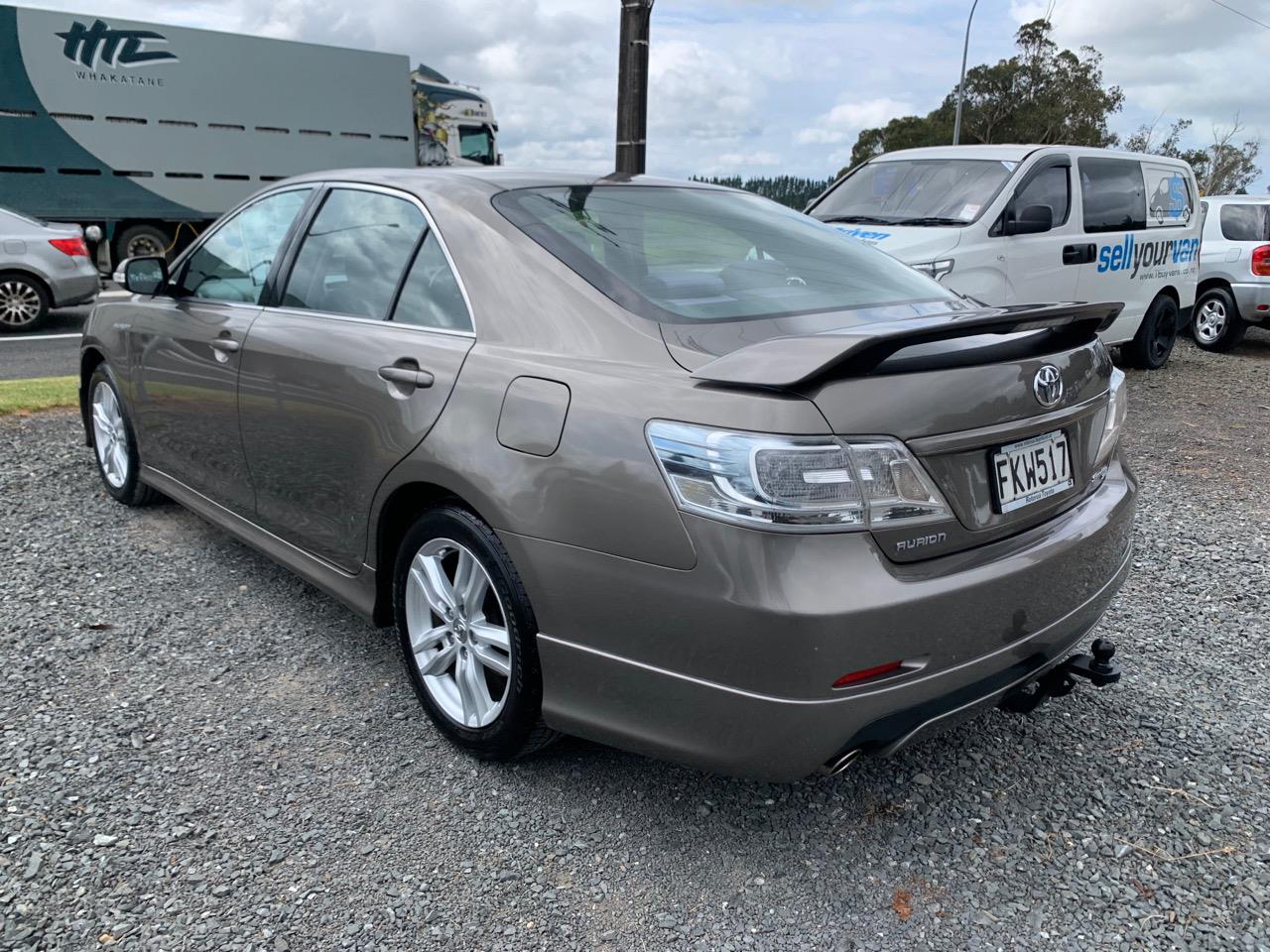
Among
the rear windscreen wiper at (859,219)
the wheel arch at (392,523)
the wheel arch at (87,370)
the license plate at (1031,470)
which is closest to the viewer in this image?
the license plate at (1031,470)

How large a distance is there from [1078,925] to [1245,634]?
196 centimetres

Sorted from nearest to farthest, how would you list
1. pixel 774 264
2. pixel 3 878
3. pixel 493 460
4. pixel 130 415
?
pixel 3 878
pixel 493 460
pixel 774 264
pixel 130 415

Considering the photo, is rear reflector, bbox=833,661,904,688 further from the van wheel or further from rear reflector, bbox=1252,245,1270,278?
rear reflector, bbox=1252,245,1270,278

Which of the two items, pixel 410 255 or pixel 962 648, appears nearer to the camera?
pixel 962 648

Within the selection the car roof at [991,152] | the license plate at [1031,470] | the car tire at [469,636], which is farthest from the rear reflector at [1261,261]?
the car tire at [469,636]

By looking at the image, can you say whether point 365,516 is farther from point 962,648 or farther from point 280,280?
point 962,648

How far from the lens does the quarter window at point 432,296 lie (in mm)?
2668

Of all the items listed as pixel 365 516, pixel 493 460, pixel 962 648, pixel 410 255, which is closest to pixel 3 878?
pixel 365 516

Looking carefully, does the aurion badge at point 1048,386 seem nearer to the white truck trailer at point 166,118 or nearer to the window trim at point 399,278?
the window trim at point 399,278

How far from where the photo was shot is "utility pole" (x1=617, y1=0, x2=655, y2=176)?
650 centimetres

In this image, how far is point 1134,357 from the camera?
958cm

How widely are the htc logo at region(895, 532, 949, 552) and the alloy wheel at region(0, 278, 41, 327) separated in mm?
12028

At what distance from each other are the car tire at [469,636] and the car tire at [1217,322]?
37.1ft

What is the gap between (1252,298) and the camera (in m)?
10.9
